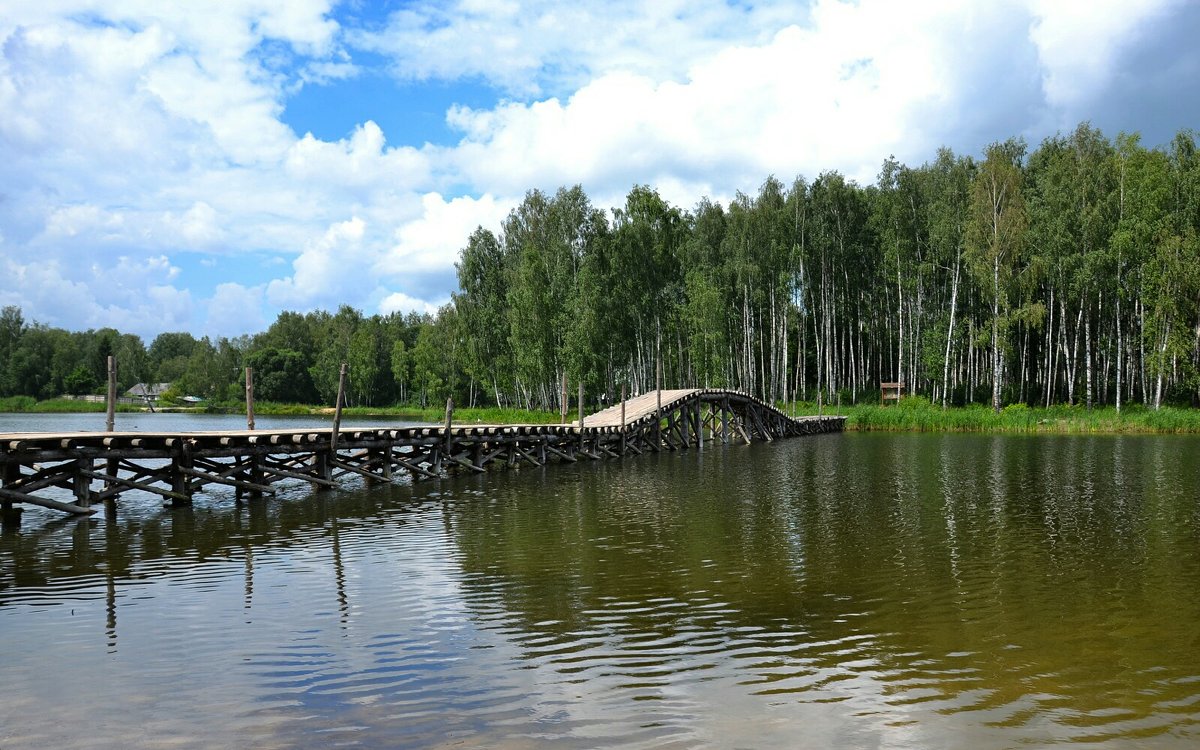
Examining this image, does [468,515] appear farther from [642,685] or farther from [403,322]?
[403,322]

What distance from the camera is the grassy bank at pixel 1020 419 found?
145 feet

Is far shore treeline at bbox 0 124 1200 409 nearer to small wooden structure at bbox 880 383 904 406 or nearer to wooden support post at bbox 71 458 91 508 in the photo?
small wooden structure at bbox 880 383 904 406

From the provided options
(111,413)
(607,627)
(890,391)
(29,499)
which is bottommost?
(607,627)

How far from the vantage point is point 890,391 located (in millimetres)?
59844

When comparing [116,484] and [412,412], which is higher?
[412,412]

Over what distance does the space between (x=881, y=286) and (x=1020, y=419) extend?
17.2 metres

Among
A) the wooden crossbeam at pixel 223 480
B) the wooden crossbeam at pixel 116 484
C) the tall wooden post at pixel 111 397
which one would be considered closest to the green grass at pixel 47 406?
the tall wooden post at pixel 111 397

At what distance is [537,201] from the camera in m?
65.8

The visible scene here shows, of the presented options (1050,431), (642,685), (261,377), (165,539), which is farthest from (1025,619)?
(261,377)

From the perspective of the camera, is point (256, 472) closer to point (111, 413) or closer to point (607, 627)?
point (111, 413)

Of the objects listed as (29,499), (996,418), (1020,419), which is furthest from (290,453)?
(1020,419)

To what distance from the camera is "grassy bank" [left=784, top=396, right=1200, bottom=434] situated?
145ft

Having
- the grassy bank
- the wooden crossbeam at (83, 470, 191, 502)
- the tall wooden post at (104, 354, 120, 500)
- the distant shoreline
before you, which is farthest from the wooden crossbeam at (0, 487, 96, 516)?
the grassy bank

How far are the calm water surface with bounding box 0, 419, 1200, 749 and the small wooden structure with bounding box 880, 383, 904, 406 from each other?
39301 millimetres
